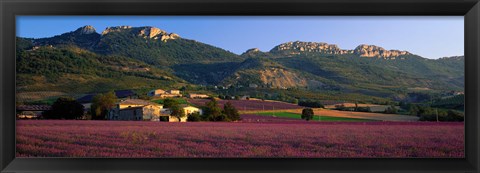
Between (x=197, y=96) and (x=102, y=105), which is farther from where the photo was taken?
(x=197, y=96)

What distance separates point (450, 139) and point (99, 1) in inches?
125

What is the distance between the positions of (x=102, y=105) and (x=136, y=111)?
0.44 metres

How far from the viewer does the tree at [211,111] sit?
5053mm

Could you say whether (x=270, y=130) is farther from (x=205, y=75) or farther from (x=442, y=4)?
(x=442, y=4)

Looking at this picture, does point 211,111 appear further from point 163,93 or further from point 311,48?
Result: point 311,48

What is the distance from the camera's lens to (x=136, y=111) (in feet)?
17.0

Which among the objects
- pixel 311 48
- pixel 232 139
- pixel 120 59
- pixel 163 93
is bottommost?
pixel 232 139

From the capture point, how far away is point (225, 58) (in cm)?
604

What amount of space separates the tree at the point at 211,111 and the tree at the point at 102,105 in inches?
46.5

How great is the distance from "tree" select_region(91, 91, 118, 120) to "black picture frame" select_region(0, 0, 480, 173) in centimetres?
202

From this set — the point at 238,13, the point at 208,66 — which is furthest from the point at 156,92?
the point at 238,13

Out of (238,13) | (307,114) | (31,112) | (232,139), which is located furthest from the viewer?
(307,114)

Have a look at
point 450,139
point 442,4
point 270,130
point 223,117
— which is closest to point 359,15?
point 442,4

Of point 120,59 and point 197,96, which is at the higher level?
point 120,59
